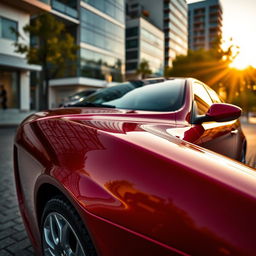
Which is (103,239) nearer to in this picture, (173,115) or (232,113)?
(173,115)

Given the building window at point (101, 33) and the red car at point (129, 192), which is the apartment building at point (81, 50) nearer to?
the building window at point (101, 33)

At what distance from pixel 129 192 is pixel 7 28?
2215 cm

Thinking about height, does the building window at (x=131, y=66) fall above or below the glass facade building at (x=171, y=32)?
below

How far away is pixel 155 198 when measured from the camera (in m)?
0.85

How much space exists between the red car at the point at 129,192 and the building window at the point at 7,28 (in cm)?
2058

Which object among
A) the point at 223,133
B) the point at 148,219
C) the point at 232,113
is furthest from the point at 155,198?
the point at 223,133

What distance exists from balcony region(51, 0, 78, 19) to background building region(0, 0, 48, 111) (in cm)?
1211

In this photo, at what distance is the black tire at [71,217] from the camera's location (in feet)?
3.42

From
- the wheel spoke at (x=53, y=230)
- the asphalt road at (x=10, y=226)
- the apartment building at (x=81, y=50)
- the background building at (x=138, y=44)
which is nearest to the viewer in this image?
the wheel spoke at (x=53, y=230)

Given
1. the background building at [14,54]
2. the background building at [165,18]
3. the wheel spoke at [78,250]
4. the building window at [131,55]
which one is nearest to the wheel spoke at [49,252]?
the wheel spoke at [78,250]

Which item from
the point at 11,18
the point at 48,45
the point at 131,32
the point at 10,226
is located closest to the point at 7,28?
the point at 11,18

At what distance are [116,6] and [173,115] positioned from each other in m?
44.0

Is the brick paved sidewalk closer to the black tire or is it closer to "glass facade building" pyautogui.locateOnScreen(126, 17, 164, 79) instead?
the black tire

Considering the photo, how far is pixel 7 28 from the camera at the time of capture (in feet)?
64.2
